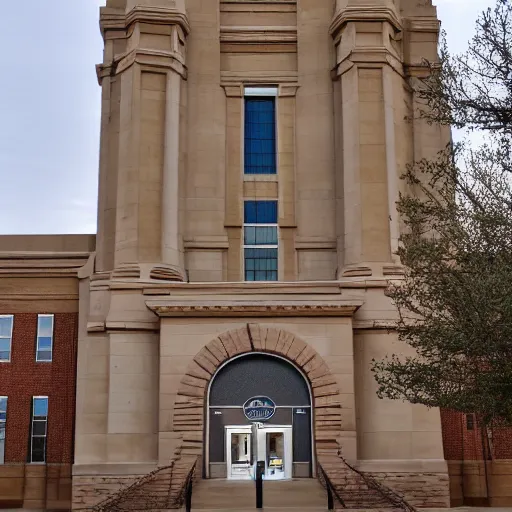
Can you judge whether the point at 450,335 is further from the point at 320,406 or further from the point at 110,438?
the point at 110,438

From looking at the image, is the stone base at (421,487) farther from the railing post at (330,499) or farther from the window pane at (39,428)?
the window pane at (39,428)

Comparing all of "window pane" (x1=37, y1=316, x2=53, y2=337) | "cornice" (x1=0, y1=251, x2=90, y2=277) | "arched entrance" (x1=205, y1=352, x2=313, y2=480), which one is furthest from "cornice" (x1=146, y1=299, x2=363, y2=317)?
"window pane" (x1=37, y1=316, x2=53, y2=337)

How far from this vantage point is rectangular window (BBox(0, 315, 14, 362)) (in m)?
33.8

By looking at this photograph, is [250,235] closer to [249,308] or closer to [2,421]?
[249,308]

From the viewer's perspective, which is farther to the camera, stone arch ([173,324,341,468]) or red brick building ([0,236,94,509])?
red brick building ([0,236,94,509])

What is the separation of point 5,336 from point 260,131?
41.5ft

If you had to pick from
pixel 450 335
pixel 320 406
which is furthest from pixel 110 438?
pixel 450 335

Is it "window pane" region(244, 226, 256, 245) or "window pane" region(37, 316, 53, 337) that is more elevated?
"window pane" region(244, 226, 256, 245)

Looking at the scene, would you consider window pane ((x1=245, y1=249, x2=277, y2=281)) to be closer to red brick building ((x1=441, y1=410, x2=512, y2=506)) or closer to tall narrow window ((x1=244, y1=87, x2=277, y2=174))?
tall narrow window ((x1=244, y1=87, x2=277, y2=174))

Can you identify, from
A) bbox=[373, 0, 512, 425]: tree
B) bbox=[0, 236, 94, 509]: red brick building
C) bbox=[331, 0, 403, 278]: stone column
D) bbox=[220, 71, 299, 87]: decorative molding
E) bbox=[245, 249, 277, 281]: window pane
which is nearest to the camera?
bbox=[373, 0, 512, 425]: tree

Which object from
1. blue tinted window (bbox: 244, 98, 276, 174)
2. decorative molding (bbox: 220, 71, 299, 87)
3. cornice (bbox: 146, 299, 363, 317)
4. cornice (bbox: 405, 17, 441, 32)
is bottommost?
cornice (bbox: 146, 299, 363, 317)

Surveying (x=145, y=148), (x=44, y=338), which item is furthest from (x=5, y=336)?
(x=145, y=148)

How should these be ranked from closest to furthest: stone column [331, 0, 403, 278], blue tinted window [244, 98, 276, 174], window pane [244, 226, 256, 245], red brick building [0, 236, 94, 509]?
stone column [331, 0, 403, 278]
red brick building [0, 236, 94, 509]
window pane [244, 226, 256, 245]
blue tinted window [244, 98, 276, 174]

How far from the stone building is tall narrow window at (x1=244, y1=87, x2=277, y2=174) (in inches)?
3.1
